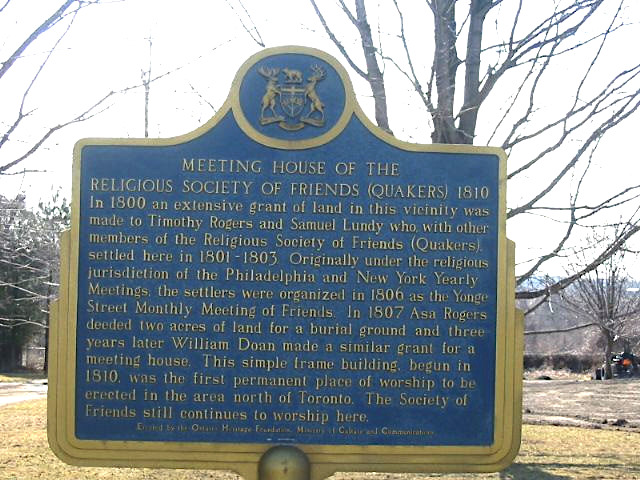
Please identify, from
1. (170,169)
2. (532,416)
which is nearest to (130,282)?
(170,169)

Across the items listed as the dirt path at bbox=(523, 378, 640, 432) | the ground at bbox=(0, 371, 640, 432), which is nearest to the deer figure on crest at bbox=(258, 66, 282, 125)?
the ground at bbox=(0, 371, 640, 432)

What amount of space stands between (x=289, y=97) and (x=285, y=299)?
128 centimetres

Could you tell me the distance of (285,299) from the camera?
5.14 metres

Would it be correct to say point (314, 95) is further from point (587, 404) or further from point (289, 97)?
point (587, 404)

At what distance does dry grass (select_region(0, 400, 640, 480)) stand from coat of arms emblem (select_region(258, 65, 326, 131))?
164 inches

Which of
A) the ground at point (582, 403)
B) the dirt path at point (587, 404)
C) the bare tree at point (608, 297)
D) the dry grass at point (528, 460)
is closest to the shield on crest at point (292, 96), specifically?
the dry grass at point (528, 460)

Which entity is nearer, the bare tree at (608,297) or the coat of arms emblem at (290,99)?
the coat of arms emblem at (290,99)

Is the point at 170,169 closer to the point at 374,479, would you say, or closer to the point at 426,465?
the point at 426,465

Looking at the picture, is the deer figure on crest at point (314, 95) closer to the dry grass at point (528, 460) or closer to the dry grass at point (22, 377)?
the dry grass at point (528, 460)

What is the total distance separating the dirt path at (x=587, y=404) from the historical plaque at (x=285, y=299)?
930 centimetres

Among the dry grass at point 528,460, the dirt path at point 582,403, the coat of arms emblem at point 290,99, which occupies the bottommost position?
the dirt path at point 582,403

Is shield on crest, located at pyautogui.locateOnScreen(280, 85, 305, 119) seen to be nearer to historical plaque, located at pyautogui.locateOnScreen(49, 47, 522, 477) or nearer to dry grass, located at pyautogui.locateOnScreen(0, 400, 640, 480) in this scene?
historical plaque, located at pyautogui.locateOnScreen(49, 47, 522, 477)

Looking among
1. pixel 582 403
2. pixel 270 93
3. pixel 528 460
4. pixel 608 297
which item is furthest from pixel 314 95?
pixel 608 297

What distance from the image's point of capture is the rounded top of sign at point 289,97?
17.3ft
